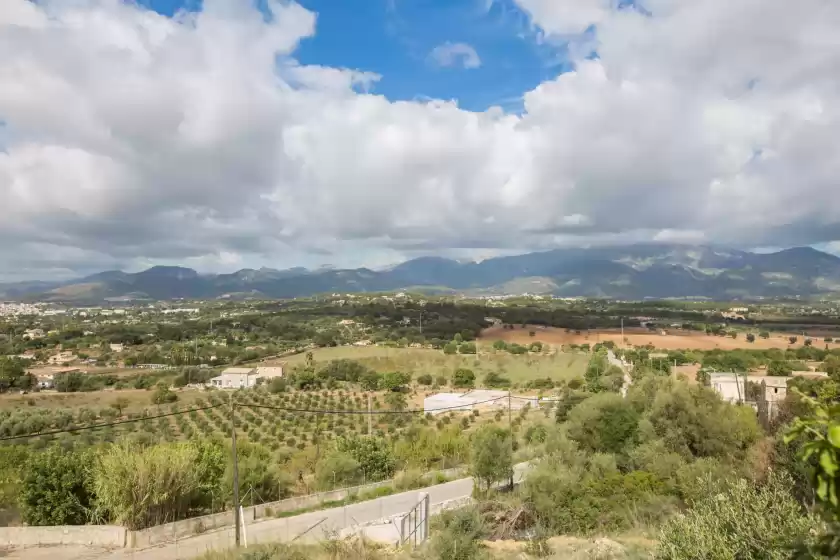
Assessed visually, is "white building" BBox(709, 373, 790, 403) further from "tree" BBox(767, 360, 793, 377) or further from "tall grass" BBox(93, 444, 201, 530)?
"tall grass" BBox(93, 444, 201, 530)

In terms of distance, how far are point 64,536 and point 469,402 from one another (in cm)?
3403

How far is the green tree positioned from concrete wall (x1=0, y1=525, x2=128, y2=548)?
1736 millimetres

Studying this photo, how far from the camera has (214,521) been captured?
19.5 m

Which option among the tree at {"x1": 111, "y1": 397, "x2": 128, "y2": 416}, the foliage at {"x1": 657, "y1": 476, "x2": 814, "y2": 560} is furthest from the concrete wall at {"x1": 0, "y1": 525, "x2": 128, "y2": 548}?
the tree at {"x1": 111, "y1": 397, "x2": 128, "y2": 416}

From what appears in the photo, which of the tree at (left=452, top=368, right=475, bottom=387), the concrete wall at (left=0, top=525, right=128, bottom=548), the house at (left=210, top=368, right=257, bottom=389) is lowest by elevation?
the tree at (left=452, top=368, right=475, bottom=387)

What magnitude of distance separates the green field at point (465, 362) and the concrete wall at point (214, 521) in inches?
→ 1573

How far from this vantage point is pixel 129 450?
69.9ft

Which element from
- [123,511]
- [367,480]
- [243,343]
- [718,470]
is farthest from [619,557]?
[243,343]

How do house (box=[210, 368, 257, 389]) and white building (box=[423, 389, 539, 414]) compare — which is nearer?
white building (box=[423, 389, 539, 414])

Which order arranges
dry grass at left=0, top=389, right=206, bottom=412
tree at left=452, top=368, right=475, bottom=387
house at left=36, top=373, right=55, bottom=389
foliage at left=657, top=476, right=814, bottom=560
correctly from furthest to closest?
1. tree at left=452, top=368, right=475, bottom=387
2. house at left=36, top=373, right=55, bottom=389
3. dry grass at left=0, top=389, right=206, bottom=412
4. foliage at left=657, top=476, right=814, bottom=560

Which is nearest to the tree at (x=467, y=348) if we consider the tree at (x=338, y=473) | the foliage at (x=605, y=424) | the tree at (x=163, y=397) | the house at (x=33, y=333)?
the tree at (x=163, y=397)

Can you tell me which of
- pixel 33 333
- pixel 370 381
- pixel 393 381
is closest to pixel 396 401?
pixel 393 381

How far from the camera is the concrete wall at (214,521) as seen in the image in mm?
18031

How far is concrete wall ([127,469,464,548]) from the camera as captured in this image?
710 inches
